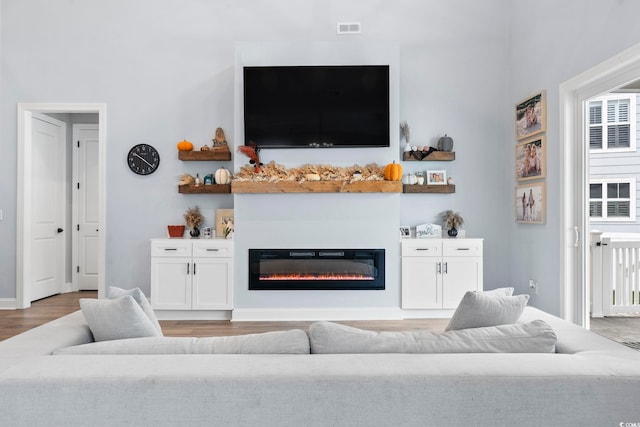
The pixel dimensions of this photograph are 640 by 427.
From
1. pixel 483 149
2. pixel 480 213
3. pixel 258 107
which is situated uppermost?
pixel 258 107

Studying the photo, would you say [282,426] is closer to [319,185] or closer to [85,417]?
[85,417]

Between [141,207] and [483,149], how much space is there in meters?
4.15

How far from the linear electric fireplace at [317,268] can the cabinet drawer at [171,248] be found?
0.68m

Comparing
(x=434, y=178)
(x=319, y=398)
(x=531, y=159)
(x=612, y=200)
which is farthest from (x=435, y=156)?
(x=319, y=398)

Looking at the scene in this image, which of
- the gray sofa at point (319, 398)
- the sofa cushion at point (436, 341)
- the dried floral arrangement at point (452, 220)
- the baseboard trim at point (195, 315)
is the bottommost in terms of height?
the baseboard trim at point (195, 315)

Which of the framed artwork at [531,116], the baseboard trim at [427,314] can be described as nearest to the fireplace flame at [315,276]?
the baseboard trim at [427,314]

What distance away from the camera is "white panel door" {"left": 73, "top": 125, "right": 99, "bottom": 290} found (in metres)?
6.30

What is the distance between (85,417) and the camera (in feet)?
4.00

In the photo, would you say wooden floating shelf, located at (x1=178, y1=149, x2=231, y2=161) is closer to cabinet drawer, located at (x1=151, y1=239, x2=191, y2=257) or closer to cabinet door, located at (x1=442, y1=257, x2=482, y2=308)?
cabinet drawer, located at (x1=151, y1=239, x2=191, y2=257)

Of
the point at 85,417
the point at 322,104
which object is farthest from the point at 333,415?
the point at 322,104

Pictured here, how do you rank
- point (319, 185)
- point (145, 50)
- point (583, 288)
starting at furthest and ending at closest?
point (145, 50) → point (319, 185) → point (583, 288)

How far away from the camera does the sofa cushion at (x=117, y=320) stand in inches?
68.7

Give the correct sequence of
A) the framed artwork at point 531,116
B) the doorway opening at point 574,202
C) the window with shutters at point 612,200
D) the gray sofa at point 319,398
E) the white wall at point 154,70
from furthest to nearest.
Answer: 1. the white wall at point 154,70
2. the framed artwork at point 531,116
3. the doorway opening at point 574,202
4. the window with shutters at point 612,200
5. the gray sofa at point 319,398

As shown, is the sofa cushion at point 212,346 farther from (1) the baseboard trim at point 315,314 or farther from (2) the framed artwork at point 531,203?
(2) the framed artwork at point 531,203
